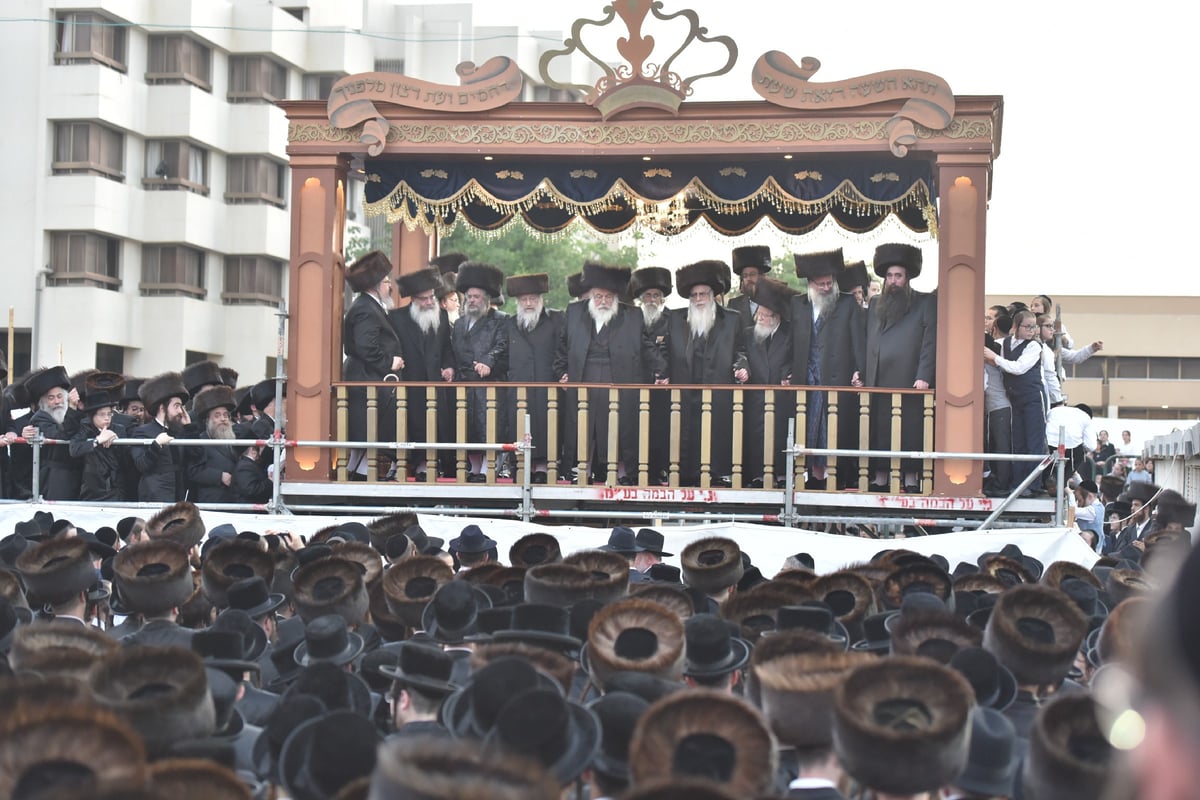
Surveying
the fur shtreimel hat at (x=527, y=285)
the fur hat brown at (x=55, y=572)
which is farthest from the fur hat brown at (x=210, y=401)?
the fur hat brown at (x=55, y=572)

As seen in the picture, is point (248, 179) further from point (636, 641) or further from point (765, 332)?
point (636, 641)

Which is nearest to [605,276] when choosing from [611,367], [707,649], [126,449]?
[611,367]

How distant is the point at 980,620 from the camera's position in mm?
6273

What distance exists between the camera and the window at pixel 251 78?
4209cm

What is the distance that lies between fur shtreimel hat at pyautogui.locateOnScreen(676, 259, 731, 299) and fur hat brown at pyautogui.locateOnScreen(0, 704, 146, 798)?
9.72m

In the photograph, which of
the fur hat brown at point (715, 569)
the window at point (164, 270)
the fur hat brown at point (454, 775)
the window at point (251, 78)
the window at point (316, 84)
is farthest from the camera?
the window at point (316, 84)

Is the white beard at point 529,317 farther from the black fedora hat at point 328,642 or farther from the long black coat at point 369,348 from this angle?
the black fedora hat at point 328,642

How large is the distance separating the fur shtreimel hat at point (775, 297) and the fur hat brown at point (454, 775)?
32.9ft

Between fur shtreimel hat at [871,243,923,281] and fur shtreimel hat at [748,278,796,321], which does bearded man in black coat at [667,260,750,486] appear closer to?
fur shtreimel hat at [748,278,796,321]

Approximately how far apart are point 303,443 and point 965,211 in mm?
5606

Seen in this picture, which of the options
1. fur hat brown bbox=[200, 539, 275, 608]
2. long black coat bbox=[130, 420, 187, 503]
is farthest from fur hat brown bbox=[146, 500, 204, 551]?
long black coat bbox=[130, 420, 187, 503]

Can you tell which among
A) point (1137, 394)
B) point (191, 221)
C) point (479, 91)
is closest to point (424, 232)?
point (479, 91)

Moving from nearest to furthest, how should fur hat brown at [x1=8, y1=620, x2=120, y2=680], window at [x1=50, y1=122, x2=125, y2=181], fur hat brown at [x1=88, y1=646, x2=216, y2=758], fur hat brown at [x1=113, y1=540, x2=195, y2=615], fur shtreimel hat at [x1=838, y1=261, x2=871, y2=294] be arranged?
fur hat brown at [x1=88, y1=646, x2=216, y2=758]
fur hat brown at [x1=8, y1=620, x2=120, y2=680]
fur hat brown at [x1=113, y1=540, x2=195, y2=615]
fur shtreimel hat at [x1=838, y1=261, x2=871, y2=294]
window at [x1=50, y1=122, x2=125, y2=181]

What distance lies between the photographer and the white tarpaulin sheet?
32.8ft
